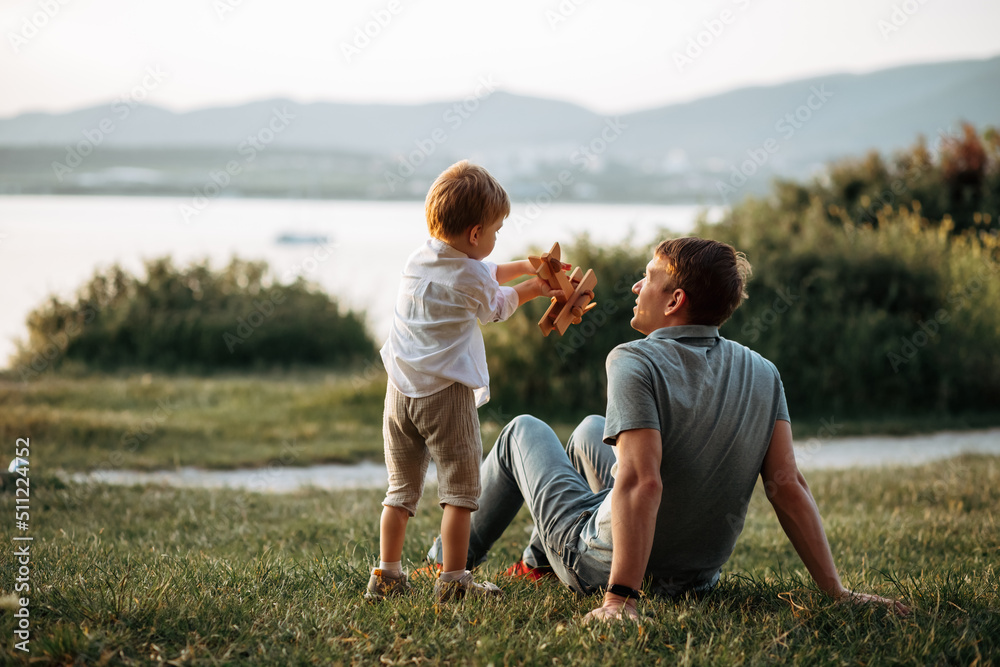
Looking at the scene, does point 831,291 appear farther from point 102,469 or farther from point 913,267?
point 102,469

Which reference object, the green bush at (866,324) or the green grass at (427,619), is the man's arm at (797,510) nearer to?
the green grass at (427,619)

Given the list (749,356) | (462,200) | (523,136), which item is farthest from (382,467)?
(523,136)

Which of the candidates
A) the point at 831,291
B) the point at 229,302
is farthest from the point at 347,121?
the point at 831,291

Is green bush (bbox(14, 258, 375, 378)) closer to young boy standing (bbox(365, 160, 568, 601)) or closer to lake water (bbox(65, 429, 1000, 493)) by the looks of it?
lake water (bbox(65, 429, 1000, 493))

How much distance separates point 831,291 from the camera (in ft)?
31.7

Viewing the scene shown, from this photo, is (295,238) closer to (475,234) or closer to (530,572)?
(530,572)

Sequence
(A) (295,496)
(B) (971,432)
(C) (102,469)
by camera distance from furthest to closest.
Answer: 1. (B) (971,432)
2. (C) (102,469)
3. (A) (295,496)

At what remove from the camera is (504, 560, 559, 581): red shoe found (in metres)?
3.13

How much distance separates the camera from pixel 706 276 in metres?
2.51

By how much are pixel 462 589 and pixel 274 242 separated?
2670 centimetres

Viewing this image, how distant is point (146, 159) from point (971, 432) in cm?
3389

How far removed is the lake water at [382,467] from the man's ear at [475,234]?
13.1 ft

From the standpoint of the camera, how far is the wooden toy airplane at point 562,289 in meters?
2.88

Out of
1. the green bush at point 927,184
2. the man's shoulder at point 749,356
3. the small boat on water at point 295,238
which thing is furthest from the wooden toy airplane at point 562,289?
the small boat on water at point 295,238
